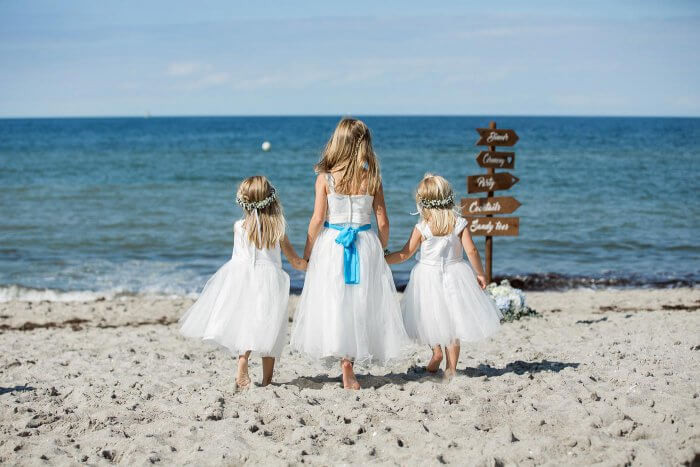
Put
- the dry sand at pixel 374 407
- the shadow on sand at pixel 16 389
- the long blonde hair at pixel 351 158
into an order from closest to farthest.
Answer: the dry sand at pixel 374 407 → the long blonde hair at pixel 351 158 → the shadow on sand at pixel 16 389

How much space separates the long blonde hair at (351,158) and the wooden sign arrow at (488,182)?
3.85 metres

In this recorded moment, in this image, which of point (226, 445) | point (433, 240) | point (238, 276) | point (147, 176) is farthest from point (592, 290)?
point (147, 176)

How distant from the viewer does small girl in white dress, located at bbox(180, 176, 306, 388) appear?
16.1ft

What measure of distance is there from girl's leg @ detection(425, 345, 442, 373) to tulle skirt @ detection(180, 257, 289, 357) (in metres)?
1.19

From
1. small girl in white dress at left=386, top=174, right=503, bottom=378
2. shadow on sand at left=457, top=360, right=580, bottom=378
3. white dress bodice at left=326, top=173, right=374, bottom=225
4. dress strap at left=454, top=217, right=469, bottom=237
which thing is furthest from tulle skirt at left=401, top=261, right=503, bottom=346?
white dress bodice at left=326, top=173, right=374, bottom=225

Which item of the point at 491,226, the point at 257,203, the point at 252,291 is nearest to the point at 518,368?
the point at 252,291

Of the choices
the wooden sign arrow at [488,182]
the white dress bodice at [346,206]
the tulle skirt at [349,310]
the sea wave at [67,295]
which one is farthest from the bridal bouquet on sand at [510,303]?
the sea wave at [67,295]

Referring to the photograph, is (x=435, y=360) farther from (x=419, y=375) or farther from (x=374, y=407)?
(x=374, y=407)

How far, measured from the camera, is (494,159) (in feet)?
28.8

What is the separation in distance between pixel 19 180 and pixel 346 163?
24.3 meters

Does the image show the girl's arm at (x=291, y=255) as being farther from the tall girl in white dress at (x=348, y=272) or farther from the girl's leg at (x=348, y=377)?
the girl's leg at (x=348, y=377)

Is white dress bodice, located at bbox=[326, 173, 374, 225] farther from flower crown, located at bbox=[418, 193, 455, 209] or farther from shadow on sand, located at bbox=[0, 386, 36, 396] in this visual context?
shadow on sand, located at bbox=[0, 386, 36, 396]

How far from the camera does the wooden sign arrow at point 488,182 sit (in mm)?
8617

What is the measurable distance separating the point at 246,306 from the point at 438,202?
5.20 feet
